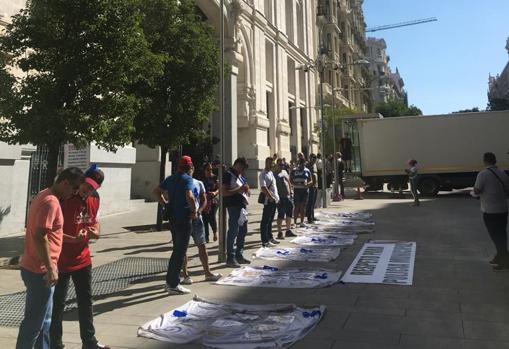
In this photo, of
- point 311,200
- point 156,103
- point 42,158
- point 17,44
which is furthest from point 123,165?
point 17,44

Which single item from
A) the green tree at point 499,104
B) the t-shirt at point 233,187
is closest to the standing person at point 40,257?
the t-shirt at point 233,187

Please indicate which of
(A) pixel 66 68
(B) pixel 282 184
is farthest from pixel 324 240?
(A) pixel 66 68

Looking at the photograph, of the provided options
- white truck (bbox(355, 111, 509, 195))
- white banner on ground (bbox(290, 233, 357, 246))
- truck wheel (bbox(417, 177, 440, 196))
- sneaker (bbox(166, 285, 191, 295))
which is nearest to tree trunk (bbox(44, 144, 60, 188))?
sneaker (bbox(166, 285, 191, 295))

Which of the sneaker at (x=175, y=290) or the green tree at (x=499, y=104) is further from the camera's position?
the green tree at (x=499, y=104)

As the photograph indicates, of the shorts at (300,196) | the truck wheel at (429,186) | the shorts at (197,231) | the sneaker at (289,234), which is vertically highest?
the truck wheel at (429,186)

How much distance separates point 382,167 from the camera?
23.2 meters

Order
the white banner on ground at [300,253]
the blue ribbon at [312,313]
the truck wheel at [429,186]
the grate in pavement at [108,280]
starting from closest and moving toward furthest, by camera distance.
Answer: the blue ribbon at [312,313]
the grate in pavement at [108,280]
the white banner on ground at [300,253]
the truck wheel at [429,186]

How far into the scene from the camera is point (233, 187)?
7.98 metres

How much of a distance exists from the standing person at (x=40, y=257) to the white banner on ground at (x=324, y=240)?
711cm

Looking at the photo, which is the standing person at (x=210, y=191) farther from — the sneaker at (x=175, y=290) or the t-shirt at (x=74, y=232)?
the t-shirt at (x=74, y=232)

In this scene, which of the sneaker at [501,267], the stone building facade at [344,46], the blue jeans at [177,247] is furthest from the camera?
the stone building facade at [344,46]

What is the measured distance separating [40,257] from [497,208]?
682 cm

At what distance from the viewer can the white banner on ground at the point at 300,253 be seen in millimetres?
8352

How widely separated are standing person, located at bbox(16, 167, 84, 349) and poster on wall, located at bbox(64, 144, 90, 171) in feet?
33.4
